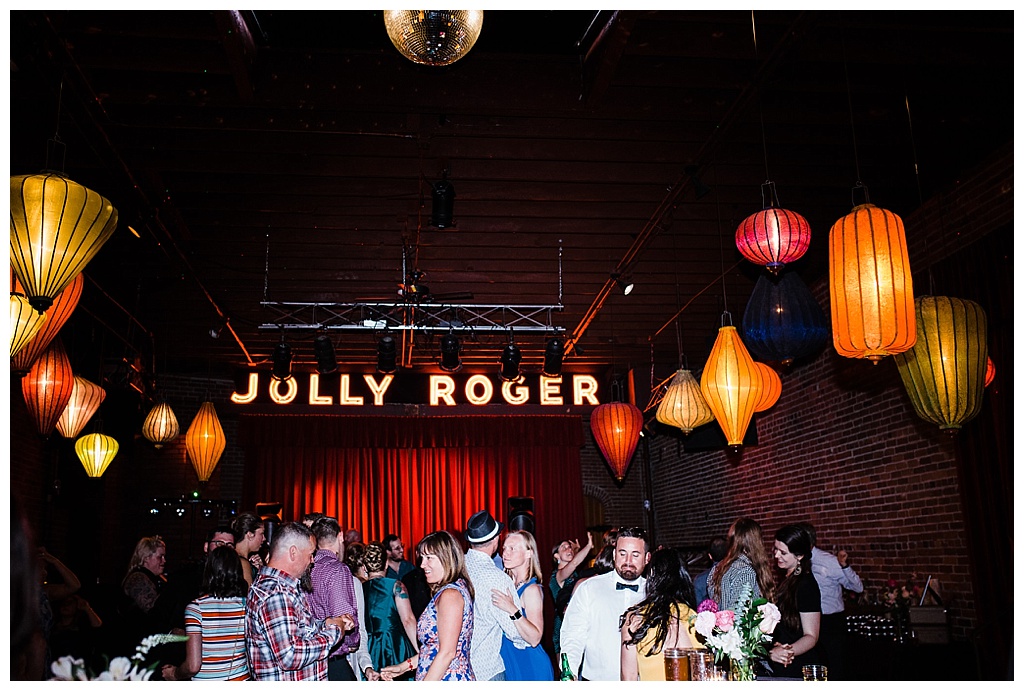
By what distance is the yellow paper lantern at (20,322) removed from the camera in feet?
11.0

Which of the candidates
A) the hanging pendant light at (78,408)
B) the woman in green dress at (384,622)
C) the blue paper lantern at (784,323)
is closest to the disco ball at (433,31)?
the blue paper lantern at (784,323)

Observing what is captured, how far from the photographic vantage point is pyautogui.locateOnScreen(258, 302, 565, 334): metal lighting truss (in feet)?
27.0

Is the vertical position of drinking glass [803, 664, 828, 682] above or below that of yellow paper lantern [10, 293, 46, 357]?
below

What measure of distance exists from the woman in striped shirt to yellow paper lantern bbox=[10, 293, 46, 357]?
1196 millimetres

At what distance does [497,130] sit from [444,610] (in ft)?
9.92

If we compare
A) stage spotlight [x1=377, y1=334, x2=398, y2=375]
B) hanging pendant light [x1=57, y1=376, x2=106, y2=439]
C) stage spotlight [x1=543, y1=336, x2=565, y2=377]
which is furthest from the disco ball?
stage spotlight [x1=543, y1=336, x2=565, y2=377]

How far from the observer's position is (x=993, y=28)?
419cm

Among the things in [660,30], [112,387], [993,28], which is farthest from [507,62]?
[112,387]

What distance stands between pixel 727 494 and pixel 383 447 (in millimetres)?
4856

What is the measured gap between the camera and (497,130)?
16.8 feet

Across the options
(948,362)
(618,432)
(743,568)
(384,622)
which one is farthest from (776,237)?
(618,432)

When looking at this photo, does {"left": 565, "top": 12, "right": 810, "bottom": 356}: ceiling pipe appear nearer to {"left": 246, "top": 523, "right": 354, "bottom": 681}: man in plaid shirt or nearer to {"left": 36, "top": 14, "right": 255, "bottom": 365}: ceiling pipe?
{"left": 246, "top": 523, "right": 354, "bottom": 681}: man in plaid shirt

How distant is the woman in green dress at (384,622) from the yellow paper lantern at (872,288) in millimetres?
2953

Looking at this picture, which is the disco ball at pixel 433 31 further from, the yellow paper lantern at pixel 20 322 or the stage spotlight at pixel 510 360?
the stage spotlight at pixel 510 360
